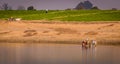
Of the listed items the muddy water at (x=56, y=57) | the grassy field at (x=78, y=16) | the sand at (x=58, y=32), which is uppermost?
the muddy water at (x=56, y=57)

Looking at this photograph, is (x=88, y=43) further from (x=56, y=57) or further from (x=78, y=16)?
(x=78, y=16)

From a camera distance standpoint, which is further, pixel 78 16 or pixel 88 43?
pixel 78 16

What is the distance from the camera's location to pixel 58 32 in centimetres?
6144

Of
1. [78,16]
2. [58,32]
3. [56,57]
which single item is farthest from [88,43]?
[78,16]

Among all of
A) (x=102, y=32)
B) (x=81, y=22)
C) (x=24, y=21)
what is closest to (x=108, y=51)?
(x=102, y=32)

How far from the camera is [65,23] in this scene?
66.8m

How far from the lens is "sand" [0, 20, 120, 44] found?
185 ft

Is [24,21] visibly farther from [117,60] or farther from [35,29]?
[117,60]

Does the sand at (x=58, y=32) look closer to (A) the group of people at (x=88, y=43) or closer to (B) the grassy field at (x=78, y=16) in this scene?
(A) the group of people at (x=88, y=43)

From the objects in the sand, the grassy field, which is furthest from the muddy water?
the grassy field

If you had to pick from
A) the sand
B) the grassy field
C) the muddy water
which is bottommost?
the sand

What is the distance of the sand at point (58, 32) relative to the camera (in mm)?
56506

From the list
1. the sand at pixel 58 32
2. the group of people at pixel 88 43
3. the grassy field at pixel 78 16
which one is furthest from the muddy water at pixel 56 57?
the grassy field at pixel 78 16

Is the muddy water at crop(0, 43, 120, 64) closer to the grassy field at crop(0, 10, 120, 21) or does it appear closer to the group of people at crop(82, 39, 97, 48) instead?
the group of people at crop(82, 39, 97, 48)
